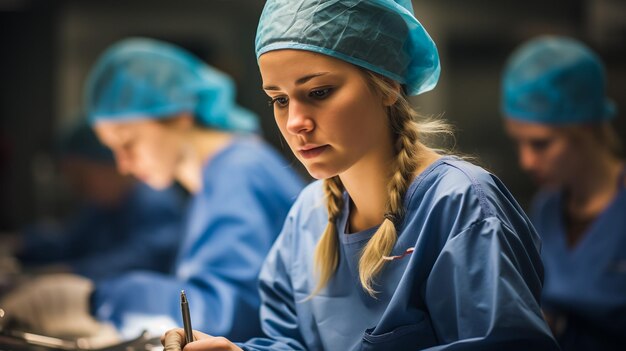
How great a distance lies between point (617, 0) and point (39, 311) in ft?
7.29

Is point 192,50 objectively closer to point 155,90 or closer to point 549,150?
point 155,90

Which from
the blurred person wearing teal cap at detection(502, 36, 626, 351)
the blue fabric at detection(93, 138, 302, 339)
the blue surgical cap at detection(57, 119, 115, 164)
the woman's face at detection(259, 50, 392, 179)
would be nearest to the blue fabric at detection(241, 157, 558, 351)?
the woman's face at detection(259, 50, 392, 179)

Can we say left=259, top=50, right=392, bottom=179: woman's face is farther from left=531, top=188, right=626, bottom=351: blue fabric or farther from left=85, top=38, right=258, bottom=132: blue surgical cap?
left=85, top=38, right=258, bottom=132: blue surgical cap

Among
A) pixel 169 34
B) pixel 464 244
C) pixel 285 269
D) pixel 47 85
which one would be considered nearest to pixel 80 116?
pixel 47 85

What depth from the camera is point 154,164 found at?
2285 millimetres

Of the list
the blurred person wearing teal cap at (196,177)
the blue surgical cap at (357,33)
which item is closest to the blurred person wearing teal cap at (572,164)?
the blurred person wearing teal cap at (196,177)

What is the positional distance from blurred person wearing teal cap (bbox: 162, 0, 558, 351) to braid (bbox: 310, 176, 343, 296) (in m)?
→ 0.03

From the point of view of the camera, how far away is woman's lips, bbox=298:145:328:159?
107 cm

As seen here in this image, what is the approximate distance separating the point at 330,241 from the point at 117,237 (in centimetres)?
223

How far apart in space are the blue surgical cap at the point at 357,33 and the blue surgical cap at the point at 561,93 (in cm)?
109

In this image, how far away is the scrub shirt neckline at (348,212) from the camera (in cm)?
107

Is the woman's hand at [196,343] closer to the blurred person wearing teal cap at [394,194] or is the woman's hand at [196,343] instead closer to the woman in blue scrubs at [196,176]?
the blurred person wearing teal cap at [394,194]

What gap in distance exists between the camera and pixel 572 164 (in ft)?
→ 6.89

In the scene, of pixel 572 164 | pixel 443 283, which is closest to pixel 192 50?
pixel 572 164
